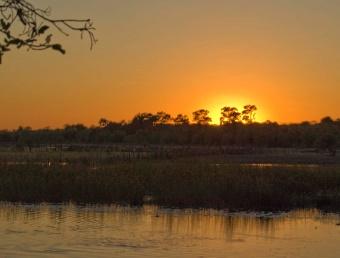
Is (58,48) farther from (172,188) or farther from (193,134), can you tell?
(193,134)

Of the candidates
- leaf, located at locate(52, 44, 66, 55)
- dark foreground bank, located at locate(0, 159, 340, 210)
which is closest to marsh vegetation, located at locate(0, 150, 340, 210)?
dark foreground bank, located at locate(0, 159, 340, 210)

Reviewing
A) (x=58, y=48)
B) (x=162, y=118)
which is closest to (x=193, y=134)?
(x=162, y=118)

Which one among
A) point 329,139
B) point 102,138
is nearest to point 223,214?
point 329,139

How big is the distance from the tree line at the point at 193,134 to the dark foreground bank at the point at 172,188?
245ft

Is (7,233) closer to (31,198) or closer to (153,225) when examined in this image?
(153,225)

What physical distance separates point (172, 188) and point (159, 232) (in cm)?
767

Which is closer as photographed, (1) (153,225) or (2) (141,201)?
(1) (153,225)

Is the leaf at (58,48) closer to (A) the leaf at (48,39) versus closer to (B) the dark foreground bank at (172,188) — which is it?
(A) the leaf at (48,39)

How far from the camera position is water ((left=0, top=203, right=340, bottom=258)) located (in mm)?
15448

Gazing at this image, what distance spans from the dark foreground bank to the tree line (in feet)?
245

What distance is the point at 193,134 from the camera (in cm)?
12938

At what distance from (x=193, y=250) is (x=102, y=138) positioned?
11771 cm

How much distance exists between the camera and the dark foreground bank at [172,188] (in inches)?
968

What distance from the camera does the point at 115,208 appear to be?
23.0 metres
